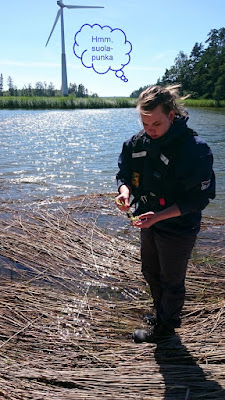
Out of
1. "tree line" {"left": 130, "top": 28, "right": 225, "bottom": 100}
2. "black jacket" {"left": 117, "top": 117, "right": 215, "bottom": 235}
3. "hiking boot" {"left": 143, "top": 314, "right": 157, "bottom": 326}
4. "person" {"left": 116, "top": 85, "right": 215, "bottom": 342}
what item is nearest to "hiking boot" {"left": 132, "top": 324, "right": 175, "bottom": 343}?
"person" {"left": 116, "top": 85, "right": 215, "bottom": 342}

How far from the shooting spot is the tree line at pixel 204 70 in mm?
60259

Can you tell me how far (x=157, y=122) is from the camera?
2.36 m

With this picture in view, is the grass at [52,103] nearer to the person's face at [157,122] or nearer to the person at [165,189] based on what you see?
the person at [165,189]

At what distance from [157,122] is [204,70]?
6971cm

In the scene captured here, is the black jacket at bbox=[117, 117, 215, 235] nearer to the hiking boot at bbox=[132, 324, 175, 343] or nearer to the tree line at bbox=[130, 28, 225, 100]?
the hiking boot at bbox=[132, 324, 175, 343]

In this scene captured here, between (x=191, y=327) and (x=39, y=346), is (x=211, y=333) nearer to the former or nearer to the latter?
(x=191, y=327)

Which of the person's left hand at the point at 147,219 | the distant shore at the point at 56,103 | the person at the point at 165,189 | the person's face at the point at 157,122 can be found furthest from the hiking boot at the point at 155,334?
the distant shore at the point at 56,103

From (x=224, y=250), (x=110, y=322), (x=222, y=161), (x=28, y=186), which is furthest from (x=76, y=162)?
(x=110, y=322)

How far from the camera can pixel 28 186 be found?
8.82 meters

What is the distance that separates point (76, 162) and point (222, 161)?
15.1 feet

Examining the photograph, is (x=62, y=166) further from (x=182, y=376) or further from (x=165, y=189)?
(x=182, y=376)

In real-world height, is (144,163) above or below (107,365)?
above

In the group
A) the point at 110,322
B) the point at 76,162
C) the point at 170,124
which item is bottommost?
the point at 110,322

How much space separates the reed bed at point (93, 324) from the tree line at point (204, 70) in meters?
51.7
